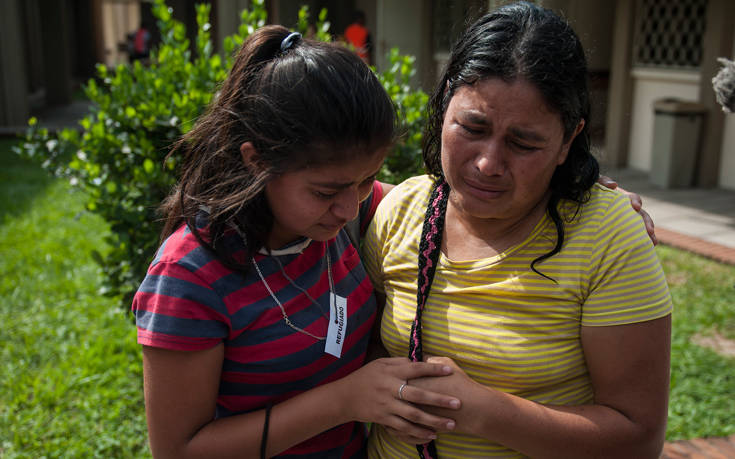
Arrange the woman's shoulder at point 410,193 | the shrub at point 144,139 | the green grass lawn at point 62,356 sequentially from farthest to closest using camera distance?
the green grass lawn at point 62,356, the shrub at point 144,139, the woman's shoulder at point 410,193

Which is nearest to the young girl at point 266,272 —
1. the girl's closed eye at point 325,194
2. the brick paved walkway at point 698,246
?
the girl's closed eye at point 325,194

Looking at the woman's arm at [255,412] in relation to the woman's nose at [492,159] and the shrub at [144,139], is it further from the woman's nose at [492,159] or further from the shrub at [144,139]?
the shrub at [144,139]

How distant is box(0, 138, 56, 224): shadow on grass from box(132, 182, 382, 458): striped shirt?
658cm

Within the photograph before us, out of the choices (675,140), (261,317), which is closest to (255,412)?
(261,317)

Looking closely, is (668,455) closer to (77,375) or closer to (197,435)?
(197,435)

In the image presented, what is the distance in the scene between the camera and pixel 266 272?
1558 mm

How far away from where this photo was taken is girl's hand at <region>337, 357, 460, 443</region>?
149cm

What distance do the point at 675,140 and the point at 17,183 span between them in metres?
8.82

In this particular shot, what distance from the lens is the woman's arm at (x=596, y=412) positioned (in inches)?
56.5

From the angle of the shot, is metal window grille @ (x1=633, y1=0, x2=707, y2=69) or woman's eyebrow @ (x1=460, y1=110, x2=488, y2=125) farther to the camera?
metal window grille @ (x1=633, y1=0, x2=707, y2=69)

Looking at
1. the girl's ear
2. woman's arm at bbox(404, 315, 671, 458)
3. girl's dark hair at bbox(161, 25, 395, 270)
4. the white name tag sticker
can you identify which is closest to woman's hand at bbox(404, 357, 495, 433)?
woman's arm at bbox(404, 315, 671, 458)

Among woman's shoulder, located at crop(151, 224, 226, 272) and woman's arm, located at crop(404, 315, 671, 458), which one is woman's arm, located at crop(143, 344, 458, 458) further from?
woman's shoulder, located at crop(151, 224, 226, 272)

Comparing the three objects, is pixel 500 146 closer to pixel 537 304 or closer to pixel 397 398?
pixel 537 304

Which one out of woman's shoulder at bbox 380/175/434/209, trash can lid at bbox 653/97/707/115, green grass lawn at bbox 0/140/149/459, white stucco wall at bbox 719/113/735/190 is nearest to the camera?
woman's shoulder at bbox 380/175/434/209
